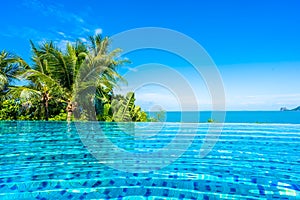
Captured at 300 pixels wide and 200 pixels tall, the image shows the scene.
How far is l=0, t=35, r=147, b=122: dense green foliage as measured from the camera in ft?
34.6

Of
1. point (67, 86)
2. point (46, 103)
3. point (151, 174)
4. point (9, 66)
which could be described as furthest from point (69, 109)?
point (151, 174)

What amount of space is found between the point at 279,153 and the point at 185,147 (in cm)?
202

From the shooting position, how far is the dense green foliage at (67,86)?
34.6 feet

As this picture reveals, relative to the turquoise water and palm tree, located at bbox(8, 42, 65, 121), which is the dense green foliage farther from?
the turquoise water

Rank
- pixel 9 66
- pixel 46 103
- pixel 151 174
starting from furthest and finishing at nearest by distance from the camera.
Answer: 1. pixel 9 66
2. pixel 46 103
3. pixel 151 174

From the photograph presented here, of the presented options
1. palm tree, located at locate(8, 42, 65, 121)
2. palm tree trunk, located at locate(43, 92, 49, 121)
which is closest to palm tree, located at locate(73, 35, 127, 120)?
palm tree, located at locate(8, 42, 65, 121)

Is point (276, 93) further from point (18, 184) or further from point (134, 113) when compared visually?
point (18, 184)

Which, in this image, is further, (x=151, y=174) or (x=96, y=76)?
(x=96, y=76)

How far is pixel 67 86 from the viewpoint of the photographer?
10.7m

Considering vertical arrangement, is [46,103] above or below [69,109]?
above

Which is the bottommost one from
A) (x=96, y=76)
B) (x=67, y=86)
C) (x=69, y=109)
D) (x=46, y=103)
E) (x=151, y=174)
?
(x=151, y=174)

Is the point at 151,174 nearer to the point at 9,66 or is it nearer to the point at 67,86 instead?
the point at 67,86

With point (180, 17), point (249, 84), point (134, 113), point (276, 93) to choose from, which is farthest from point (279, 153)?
point (276, 93)

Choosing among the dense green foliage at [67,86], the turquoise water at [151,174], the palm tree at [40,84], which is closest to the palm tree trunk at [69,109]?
the dense green foliage at [67,86]
